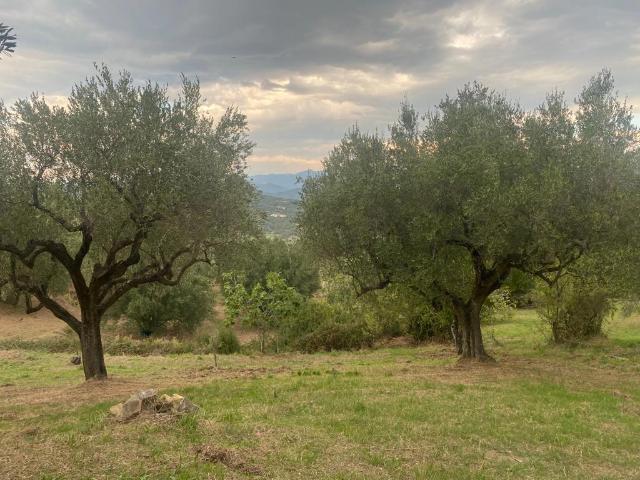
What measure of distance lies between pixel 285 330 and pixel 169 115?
28.8 m

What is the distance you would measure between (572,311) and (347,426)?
24.3 m

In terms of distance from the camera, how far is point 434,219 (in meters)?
19.4

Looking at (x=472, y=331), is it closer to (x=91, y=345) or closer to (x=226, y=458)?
(x=226, y=458)

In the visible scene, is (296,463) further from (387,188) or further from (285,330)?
(285,330)

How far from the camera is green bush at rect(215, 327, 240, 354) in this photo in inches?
1604

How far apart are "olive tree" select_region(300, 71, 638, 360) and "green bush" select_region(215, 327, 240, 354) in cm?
2199

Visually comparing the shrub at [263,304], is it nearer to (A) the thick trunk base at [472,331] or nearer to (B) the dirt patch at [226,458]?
(A) the thick trunk base at [472,331]

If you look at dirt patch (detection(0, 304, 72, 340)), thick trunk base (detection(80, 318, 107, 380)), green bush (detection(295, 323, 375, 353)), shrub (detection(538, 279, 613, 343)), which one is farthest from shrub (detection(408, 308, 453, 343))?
dirt patch (detection(0, 304, 72, 340))

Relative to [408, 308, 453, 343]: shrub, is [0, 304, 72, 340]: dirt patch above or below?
above

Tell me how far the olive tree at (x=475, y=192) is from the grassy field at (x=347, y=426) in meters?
4.98

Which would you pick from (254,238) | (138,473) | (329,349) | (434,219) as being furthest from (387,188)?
(329,349)

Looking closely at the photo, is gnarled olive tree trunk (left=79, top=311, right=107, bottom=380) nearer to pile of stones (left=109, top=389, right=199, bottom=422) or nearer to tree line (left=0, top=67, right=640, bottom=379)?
tree line (left=0, top=67, right=640, bottom=379)

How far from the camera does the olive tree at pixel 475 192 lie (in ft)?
59.9

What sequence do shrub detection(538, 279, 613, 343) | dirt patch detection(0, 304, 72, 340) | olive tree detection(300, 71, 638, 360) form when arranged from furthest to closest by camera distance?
dirt patch detection(0, 304, 72, 340), shrub detection(538, 279, 613, 343), olive tree detection(300, 71, 638, 360)
